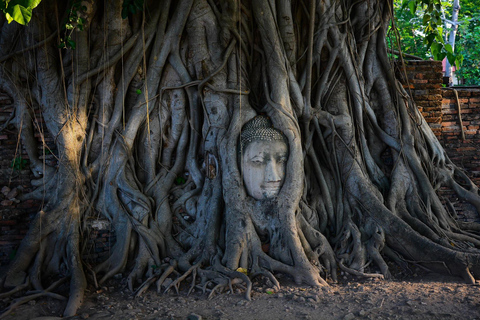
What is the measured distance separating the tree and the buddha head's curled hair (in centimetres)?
7

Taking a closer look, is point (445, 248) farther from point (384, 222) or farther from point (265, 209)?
point (265, 209)

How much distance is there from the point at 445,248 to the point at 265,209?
162 cm

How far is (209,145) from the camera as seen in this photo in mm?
4383

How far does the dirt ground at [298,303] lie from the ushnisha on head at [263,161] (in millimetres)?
860

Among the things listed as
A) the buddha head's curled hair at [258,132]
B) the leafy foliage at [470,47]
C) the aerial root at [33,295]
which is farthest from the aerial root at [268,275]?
the leafy foliage at [470,47]

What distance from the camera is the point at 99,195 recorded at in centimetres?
439

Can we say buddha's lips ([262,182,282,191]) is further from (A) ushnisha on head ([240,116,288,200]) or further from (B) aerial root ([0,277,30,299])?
(B) aerial root ([0,277,30,299])

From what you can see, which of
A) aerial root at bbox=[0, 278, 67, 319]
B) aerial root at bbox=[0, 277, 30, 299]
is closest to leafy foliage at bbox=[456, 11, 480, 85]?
aerial root at bbox=[0, 278, 67, 319]

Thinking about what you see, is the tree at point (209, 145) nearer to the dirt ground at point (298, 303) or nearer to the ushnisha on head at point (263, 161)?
the ushnisha on head at point (263, 161)

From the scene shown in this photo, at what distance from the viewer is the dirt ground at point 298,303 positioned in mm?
3176

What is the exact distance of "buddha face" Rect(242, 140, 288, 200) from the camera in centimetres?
411

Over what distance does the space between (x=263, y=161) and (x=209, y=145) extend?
2.00 feet

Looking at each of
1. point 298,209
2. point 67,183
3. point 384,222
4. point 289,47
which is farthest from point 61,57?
point 384,222

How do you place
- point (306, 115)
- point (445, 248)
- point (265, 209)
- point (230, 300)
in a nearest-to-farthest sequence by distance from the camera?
point (230, 300)
point (445, 248)
point (265, 209)
point (306, 115)
